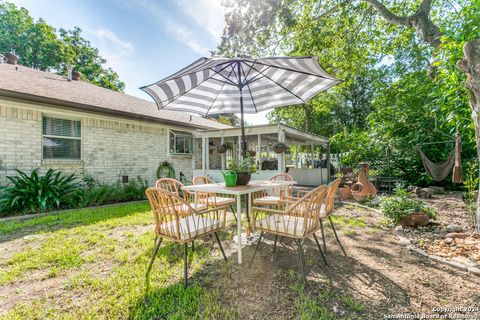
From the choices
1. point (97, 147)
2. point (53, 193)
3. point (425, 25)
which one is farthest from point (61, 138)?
point (425, 25)

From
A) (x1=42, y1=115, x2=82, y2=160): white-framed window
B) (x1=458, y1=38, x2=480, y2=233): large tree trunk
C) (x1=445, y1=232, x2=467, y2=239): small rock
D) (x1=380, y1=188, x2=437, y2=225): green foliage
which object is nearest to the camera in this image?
(x1=458, y1=38, x2=480, y2=233): large tree trunk

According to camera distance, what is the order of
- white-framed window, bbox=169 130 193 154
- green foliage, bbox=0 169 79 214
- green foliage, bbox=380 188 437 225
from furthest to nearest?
white-framed window, bbox=169 130 193 154 → green foliage, bbox=0 169 79 214 → green foliage, bbox=380 188 437 225

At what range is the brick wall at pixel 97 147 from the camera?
525 centimetres

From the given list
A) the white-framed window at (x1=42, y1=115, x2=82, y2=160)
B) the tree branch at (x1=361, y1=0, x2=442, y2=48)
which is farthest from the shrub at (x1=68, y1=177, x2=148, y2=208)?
the tree branch at (x1=361, y1=0, x2=442, y2=48)

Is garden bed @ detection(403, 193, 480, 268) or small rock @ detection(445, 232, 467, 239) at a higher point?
small rock @ detection(445, 232, 467, 239)

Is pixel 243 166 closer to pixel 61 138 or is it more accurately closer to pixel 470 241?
pixel 470 241

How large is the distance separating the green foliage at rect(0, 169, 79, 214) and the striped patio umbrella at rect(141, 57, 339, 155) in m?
3.97

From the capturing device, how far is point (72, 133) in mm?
6332

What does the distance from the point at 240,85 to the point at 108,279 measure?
125 inches

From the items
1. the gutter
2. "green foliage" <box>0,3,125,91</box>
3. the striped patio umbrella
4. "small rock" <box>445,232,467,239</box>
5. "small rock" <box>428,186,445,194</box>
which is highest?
"green foliage" <box>0,3,125,91</box>

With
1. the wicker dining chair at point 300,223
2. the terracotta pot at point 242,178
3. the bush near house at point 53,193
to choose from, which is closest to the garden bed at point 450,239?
the wicker dining chair at point 300,223

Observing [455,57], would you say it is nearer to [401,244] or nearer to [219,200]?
[401,244]

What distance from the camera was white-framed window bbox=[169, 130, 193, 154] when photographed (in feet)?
29.8

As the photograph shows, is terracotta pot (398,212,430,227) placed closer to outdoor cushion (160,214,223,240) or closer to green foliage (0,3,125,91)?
outdoor cushion (160,214,223,240)
